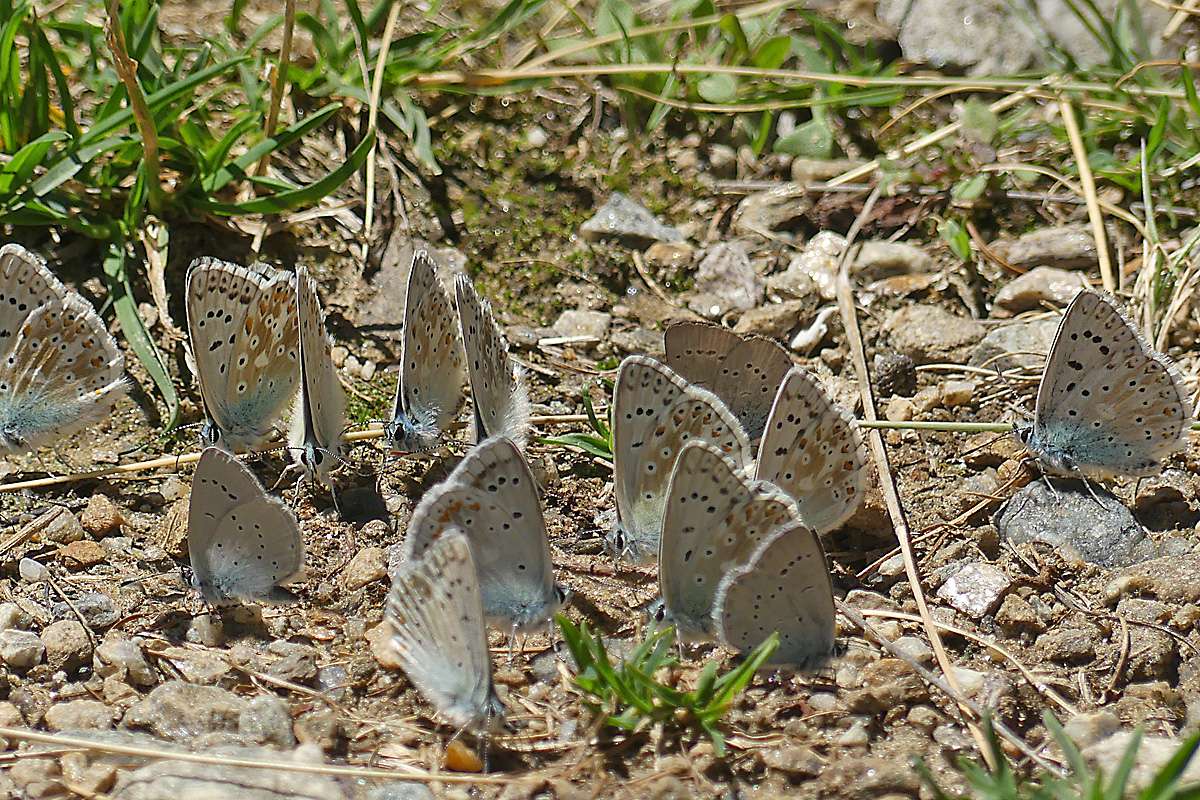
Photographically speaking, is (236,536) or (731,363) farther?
(731,363)

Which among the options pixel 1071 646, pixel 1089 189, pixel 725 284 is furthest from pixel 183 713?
pixel 1089 189

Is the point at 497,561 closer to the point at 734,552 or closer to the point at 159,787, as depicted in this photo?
the point at 734,552

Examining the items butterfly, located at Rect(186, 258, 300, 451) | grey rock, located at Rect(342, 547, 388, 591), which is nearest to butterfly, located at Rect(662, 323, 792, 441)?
grey rock, located at Rect(342, 547, 388, 591)

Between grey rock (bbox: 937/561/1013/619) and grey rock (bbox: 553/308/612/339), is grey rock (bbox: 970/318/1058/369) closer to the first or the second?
Answer: grey rock (bbox: 937/561/1013/619)

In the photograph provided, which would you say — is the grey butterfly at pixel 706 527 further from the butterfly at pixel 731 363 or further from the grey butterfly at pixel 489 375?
the grey butterfly at pixel 489 375

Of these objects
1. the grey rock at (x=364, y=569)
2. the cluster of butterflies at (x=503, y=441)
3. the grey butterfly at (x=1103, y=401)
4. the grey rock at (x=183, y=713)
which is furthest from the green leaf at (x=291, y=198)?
the grey butterfly at (x=1103, y=401)

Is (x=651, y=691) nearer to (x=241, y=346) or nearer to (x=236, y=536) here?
(x=236, y=536)
